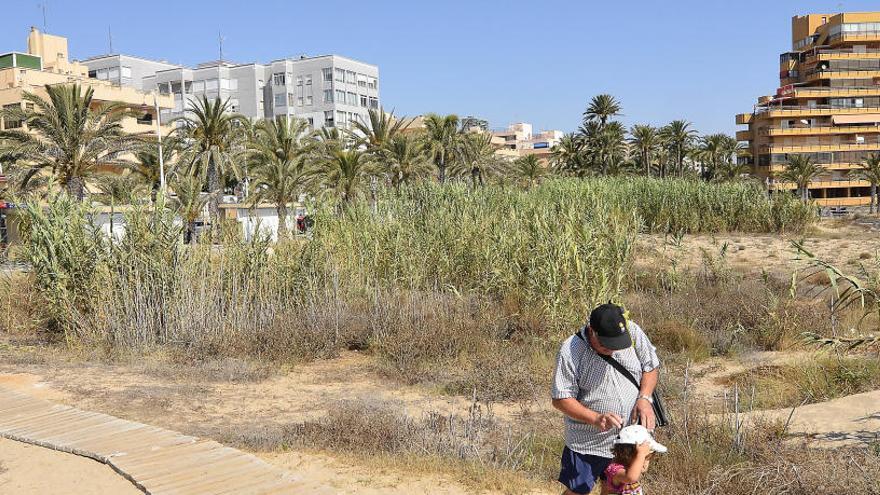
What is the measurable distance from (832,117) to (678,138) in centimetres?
1667

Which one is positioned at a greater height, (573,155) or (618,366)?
(573,155)

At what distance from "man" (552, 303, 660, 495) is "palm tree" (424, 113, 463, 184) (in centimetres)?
3783

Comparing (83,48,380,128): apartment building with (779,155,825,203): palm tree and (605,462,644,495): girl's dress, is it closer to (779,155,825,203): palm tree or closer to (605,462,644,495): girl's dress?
(779,155,825,203): palm tree

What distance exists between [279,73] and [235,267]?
70.3 m

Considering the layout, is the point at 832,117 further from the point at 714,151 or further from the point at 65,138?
the point at 65,138

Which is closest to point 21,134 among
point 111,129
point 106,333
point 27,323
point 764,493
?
point 111,129

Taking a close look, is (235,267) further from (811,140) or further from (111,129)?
(811,140)

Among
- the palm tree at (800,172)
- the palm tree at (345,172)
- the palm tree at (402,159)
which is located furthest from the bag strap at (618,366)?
the palm tree at (800,172)

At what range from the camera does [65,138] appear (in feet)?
87.9

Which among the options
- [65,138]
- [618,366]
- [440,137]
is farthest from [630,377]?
[440,137]

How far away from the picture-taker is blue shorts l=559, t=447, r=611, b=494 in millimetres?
3957

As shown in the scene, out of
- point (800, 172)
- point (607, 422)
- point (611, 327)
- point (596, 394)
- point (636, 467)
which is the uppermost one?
point (800, 172)

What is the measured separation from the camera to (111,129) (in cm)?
2814

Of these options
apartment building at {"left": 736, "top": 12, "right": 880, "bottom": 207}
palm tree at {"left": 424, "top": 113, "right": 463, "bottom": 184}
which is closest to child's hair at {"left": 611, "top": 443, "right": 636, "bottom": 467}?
palm tree at {"left": 424, "top": 113, "right": 463, "bottom": 184}
